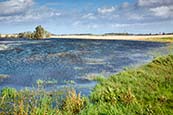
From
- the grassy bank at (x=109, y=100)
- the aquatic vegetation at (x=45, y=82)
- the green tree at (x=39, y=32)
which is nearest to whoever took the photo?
the grassy bank at (x=109, y=100)

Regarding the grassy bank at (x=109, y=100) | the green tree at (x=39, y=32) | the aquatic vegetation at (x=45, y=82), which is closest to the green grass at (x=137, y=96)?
the grassy bank at (x=109, y=100)

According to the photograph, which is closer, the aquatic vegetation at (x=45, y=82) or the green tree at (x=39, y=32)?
the aquatic vegetation at (x=45, y=82)

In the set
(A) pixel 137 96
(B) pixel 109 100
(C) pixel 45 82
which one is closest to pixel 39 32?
(C) pixel 45 82

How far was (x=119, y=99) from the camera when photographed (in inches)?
595

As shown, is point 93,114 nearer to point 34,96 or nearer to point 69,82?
point 34,96

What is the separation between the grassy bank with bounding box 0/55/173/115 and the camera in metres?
13.0

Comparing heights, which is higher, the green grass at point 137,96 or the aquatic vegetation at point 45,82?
the green grass at point 137,96

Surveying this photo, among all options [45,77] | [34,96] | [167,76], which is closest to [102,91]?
[34,96]

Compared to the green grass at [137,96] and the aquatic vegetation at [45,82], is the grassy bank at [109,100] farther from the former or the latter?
the aquatic vegetation at [45,82]

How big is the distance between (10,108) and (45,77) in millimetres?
10587

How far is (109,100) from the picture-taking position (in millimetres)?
15352

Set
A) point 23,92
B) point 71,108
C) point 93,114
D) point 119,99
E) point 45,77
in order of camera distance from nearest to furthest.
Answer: point 93,114, point 71,108, point 119,99, point 23,92, point 45,77

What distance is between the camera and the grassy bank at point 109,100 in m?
13.0

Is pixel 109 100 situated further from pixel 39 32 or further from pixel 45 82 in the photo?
pixel 39 32
